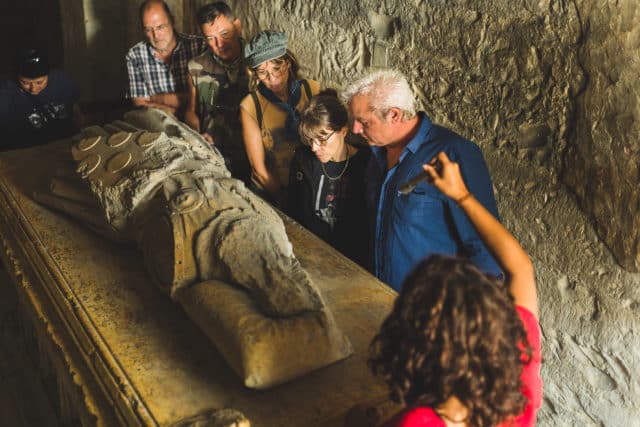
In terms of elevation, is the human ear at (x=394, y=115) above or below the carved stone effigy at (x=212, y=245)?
above

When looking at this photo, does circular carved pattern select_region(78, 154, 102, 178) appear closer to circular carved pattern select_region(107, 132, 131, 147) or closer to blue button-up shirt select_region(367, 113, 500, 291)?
circular carved pattern select_region(107, 132, 131, 147)

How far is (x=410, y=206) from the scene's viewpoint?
9.10 ft

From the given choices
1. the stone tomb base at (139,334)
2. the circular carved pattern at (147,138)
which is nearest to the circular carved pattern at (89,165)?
the circular carved pattern at (147,138)

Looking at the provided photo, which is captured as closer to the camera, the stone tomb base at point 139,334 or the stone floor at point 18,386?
the stone tomb base at point 139,334

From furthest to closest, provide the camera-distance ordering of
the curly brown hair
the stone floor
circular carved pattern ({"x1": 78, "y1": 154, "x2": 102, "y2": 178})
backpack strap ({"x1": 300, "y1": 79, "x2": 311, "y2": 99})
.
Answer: the stone floor < backpack strap ({"x1": 300, "y1": 79, "x2": 311, "y2": 99}) < circular carved pattern ({"x1": 78, "y1": 154, "x2": 102, "y2": 178}) < the curly brown hair

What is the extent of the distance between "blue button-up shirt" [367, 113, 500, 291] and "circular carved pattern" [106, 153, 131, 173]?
1.22 metres

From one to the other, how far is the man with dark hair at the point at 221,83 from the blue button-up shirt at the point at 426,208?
1.57 metres

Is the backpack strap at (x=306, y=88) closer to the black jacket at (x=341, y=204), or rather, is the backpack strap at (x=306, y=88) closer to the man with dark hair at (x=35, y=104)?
the black jacket at (x=341, y=204)

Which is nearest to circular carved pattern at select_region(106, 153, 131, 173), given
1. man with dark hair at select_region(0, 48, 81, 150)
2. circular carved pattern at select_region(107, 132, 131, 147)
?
circular carved pattern at select_region(107, 132, 131, 147)

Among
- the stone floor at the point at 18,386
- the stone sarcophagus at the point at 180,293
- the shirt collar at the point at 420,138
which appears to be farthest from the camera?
the stone floor at the point at 18,386

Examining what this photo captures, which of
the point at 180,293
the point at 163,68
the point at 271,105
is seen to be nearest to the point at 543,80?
the point at 271,105

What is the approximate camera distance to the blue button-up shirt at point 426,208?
268 centimetres

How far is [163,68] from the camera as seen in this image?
4.85m

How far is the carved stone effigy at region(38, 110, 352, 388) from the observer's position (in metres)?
2.28
